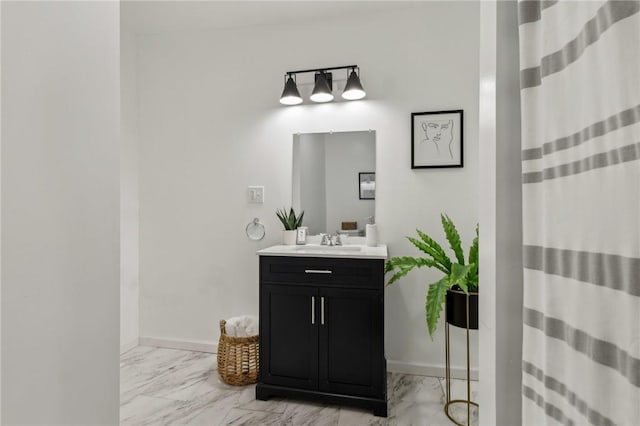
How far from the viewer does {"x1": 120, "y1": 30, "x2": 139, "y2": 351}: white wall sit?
2918mm

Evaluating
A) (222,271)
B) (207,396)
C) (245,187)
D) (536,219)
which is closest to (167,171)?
(245,187)

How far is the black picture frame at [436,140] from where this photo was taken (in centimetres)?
251

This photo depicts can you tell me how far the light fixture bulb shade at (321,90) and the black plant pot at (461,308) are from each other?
1520 mm

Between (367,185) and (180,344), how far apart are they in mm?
1978

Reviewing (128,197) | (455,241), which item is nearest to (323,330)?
(455,241)

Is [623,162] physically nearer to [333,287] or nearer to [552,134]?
[552,134]

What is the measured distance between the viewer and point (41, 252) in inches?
31.9

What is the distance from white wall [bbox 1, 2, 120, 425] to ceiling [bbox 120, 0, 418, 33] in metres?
1.83

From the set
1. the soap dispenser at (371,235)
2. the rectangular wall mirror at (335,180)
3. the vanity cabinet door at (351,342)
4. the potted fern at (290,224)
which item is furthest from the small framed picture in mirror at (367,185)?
the vanity cabinet door at (351,342)

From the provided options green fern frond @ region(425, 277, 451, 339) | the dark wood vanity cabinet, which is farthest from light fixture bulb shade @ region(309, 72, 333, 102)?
green fern frond @ region(425, 277, 451, 339)

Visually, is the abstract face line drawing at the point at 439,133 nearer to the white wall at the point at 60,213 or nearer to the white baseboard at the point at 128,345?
the white wall at the point at 60,213

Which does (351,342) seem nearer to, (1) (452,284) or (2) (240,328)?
(1) (452,284)

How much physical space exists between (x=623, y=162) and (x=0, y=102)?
1.02 m

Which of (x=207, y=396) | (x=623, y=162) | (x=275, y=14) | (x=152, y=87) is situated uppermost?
(x=275, y=14)
